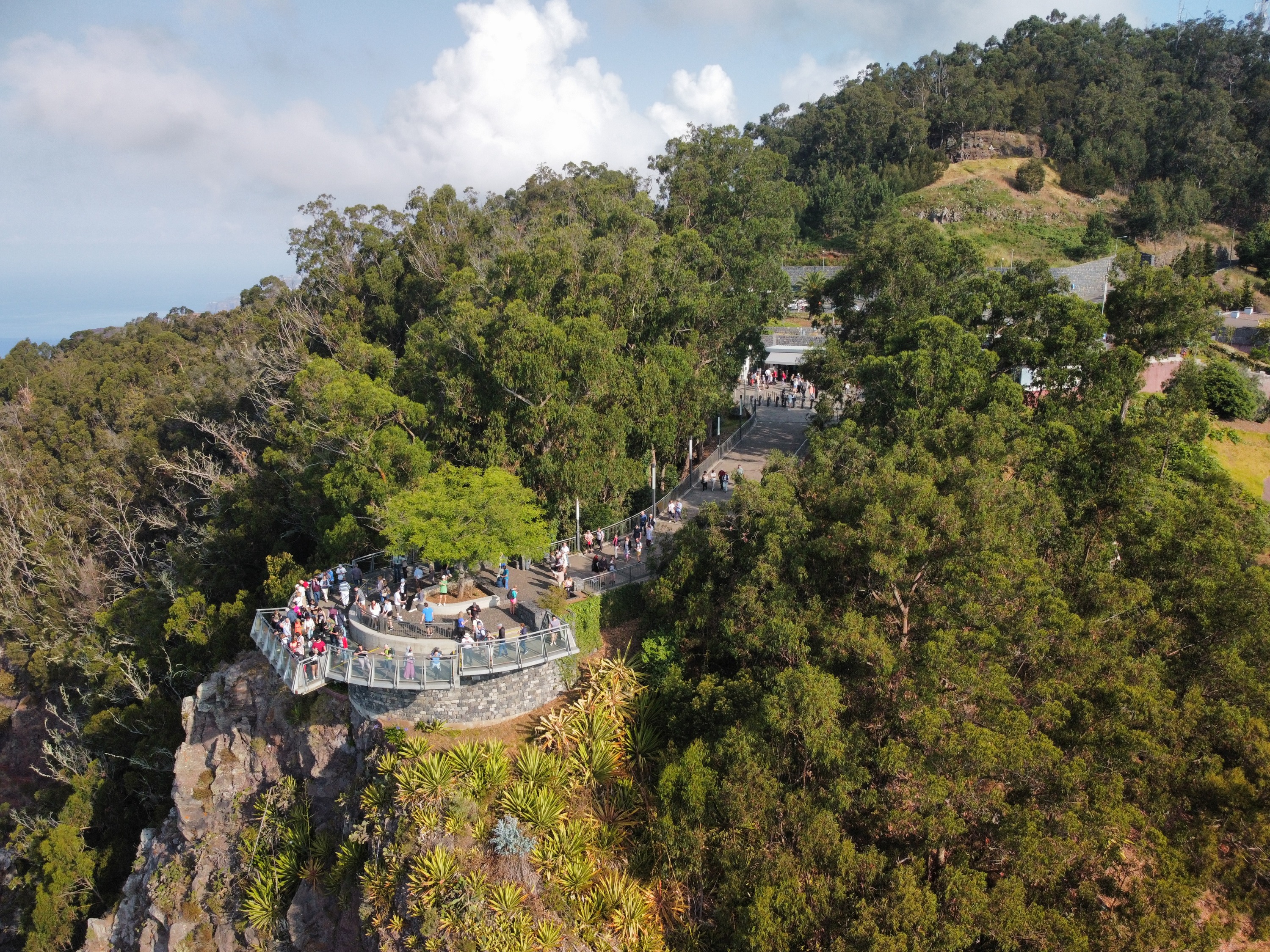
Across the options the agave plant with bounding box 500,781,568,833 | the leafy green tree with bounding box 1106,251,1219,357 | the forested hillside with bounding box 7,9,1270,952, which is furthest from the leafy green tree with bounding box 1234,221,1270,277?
the agave plant with bounding box 500,781,568,833

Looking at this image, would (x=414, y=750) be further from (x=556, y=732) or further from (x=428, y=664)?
(x=556, y=732)

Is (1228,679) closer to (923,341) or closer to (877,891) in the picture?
(877,891)

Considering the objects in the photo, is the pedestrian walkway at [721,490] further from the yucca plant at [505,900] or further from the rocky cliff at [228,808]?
the yucca plant at [505,900]

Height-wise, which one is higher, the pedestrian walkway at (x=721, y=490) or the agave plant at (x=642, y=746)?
the pedestrian walkway at (x=721, y=490)

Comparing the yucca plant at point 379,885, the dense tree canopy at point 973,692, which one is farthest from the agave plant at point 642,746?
the yucca plant at point 379,885

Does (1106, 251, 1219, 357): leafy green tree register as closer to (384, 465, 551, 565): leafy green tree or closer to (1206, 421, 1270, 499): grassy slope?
(1206, 421, 1270, 499): grassy slope

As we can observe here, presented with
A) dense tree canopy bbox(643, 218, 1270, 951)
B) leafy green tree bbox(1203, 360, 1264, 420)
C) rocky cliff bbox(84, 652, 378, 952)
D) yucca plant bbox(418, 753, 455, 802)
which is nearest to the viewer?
dense tree canopy bbox(643, 218, 1270, 951)

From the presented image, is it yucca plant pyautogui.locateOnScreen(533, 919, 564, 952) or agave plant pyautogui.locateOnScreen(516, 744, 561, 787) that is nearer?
yucca plant pyautogui.locateOnScreen(533, 919, 564, 952)

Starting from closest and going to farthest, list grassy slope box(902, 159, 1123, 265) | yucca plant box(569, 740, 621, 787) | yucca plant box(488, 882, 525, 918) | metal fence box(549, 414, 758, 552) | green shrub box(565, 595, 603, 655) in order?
yucca plant box(488, 882, 525, 918) < yucca plant box(569, 740, 621, 787) < green shrub box(565, 595, 603, 655) < metal fence box(549, 414, 758, 552) < grassy slope box(902, 159, 1123, 265)
